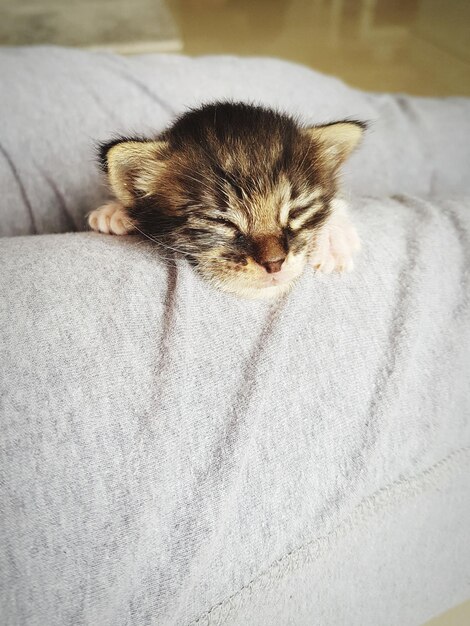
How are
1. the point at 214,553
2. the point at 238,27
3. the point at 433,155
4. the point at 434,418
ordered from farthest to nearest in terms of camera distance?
1. the point at 238,27
2. the point at 433,155
3. the point at 434,418
4. the point at 214,553

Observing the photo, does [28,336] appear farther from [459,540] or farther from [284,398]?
[459,540]

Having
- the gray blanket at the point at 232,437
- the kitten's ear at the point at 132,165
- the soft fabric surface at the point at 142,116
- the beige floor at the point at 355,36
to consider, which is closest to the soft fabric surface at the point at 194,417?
the gray blanket at the point at 232,437

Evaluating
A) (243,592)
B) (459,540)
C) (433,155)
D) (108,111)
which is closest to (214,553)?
(243,592)

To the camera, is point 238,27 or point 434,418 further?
point 238,27

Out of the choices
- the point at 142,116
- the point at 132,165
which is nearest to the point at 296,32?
the point at 142,116

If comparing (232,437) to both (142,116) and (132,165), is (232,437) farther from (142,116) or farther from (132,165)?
(142,116)

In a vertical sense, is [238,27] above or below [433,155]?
above

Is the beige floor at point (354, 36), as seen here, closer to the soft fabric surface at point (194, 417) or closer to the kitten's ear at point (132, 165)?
the kitten's ear at point (132, 165)

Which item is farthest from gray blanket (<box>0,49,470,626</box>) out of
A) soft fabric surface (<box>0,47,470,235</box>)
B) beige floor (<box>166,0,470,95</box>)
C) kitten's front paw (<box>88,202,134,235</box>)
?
beige floor (<box>166,0,470,95</box>)
